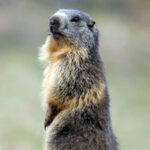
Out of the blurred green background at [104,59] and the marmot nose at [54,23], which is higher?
the blurred green background at [104,59]

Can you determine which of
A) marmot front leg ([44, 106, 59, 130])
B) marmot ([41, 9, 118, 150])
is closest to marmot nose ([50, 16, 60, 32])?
marmot ([41, 9, 118, 150])

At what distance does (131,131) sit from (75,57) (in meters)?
5.70

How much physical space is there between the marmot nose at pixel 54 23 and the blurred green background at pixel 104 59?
3.64 m

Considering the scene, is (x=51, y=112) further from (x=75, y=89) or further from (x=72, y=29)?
(x=72, y=29)

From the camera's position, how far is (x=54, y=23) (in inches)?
278

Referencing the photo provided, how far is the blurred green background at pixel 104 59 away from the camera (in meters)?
12.3

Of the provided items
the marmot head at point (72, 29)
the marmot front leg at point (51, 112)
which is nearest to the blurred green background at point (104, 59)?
the marmot front leg at point (51, 112)

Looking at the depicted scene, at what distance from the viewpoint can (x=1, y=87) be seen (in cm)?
1398

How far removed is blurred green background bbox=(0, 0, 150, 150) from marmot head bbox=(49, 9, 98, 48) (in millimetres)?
3627

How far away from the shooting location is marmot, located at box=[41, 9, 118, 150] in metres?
6.75

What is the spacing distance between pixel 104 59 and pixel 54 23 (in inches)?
384

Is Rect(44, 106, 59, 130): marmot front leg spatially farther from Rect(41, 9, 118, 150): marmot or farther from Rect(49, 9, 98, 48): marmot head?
Rect(49, 9, 98, 48): marmot head

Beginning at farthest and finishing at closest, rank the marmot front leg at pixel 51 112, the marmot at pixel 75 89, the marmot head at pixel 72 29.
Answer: the marmot head at pixel 72 29
the marmot front leg at pixel 51 112
the marmot at pixel 75 89

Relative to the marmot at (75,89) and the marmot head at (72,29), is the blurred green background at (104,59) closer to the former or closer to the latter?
the marmot at (75,89)
